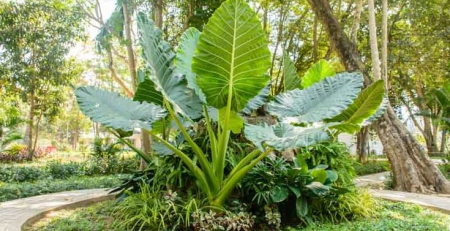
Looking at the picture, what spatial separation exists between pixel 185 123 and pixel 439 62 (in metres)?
10.1

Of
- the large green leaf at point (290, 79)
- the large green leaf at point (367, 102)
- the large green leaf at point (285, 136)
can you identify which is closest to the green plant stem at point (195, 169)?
the large green leaf at point (285, 136)

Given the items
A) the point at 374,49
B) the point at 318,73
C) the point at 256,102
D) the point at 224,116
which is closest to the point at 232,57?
the point at 224,116

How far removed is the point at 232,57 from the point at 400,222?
260cm

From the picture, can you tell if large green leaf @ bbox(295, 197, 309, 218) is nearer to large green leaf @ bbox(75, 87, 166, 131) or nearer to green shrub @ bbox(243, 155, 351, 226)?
green shrub @ bbox(243, 155, 351, 226)

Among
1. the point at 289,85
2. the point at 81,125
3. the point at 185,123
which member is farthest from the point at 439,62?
the point at 81,125

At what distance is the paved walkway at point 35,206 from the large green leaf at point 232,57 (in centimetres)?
251

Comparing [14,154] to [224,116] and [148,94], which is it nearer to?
[148,94]

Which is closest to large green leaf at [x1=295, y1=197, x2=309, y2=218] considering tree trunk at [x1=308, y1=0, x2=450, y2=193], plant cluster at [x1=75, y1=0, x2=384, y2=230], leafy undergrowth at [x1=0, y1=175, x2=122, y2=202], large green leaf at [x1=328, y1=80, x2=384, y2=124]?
plant cluster at [x1=75, y1=0, x2=384, y2=230]

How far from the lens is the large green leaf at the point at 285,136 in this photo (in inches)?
100

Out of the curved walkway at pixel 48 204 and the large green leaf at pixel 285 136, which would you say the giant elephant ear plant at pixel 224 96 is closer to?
the large green leaf at pixel 285 136

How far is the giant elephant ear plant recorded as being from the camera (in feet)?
10.0

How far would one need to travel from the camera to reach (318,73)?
4.84 m

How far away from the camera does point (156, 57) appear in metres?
3.85

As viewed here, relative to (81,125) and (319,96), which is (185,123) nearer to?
(319,96)
